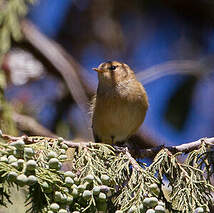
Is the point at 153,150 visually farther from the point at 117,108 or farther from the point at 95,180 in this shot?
the point at 117,108

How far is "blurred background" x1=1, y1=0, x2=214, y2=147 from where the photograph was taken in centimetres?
614

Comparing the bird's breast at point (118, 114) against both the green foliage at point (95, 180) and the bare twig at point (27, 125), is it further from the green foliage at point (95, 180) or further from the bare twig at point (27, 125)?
the green foliage at point (95, 180)

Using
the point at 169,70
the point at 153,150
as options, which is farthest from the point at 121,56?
the point at 153,150

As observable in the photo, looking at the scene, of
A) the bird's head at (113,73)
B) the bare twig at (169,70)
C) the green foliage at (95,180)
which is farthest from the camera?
the bare twig at (169,70)

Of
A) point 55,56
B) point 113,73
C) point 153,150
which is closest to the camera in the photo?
point 153,150

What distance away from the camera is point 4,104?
13.1 ft

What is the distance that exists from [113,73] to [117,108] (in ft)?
2.31

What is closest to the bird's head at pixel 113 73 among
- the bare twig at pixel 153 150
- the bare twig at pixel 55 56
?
the bare twig at pixel 55 56

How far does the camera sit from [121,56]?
853cm

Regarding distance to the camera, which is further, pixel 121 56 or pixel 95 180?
pixel 121 56

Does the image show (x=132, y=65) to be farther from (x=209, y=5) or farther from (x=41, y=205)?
(x=41, y=205)

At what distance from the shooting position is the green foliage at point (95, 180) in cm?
209

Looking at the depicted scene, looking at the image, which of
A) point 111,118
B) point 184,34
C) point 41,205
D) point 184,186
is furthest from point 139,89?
point 184,34

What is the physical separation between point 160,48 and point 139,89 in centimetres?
403
